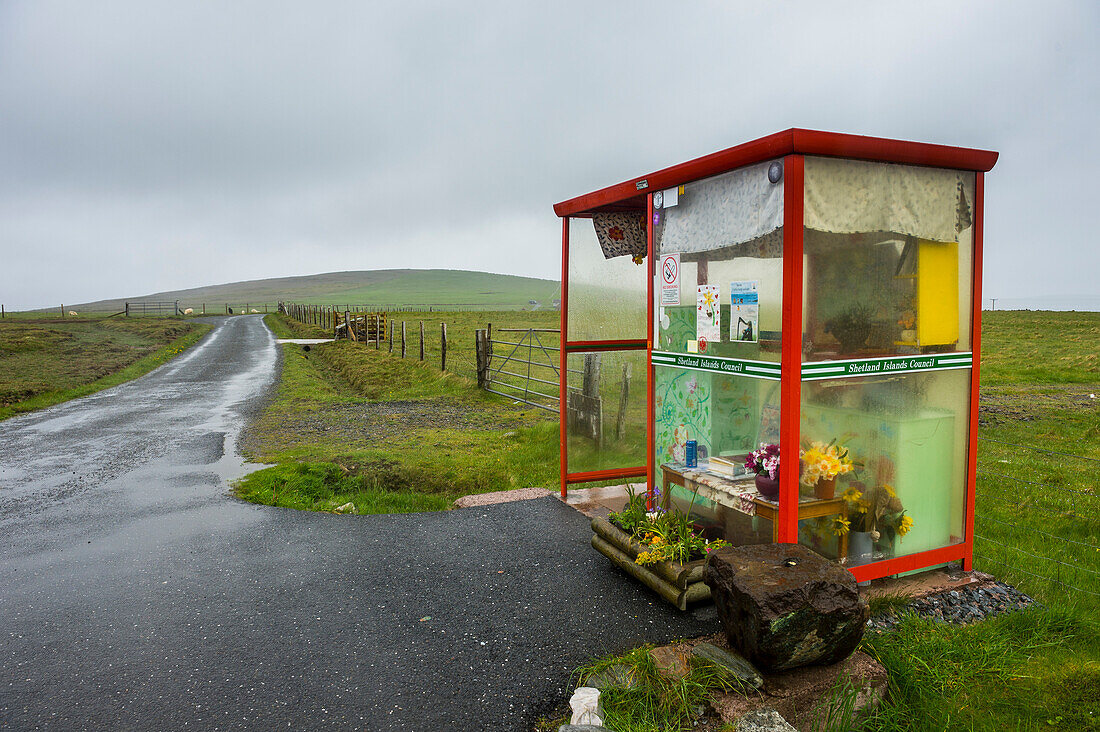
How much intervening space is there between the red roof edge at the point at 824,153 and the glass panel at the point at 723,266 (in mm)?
125

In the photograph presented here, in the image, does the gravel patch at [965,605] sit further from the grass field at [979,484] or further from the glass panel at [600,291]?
the glass panel at [600,291]

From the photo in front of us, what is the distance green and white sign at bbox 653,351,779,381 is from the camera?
454 centimetres

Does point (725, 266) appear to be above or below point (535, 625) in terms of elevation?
above

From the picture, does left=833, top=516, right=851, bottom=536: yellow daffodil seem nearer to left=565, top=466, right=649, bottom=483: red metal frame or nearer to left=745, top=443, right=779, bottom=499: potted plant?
left=745, top=443, right=779, bottom=499: potted plant

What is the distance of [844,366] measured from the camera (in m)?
4.44

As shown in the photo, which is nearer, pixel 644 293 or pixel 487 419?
pixel 644 293

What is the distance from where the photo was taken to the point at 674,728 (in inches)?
124

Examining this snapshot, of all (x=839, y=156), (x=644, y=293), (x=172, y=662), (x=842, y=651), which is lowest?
(x=172, y=662)

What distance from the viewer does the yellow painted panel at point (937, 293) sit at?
4.74 meters

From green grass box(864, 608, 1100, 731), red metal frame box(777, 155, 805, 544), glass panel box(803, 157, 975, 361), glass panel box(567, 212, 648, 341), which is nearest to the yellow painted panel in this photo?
glass panel box(803, 157, 975, 361)

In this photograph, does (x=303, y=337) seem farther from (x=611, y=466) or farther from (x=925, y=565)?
(x=925, y=565)

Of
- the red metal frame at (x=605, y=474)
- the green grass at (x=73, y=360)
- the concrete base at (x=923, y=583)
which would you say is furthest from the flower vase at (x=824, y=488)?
the green grass at (x=73, y=360)

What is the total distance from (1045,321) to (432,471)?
40424mm

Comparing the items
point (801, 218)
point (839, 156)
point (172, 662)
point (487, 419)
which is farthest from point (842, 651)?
point (487, 419)
